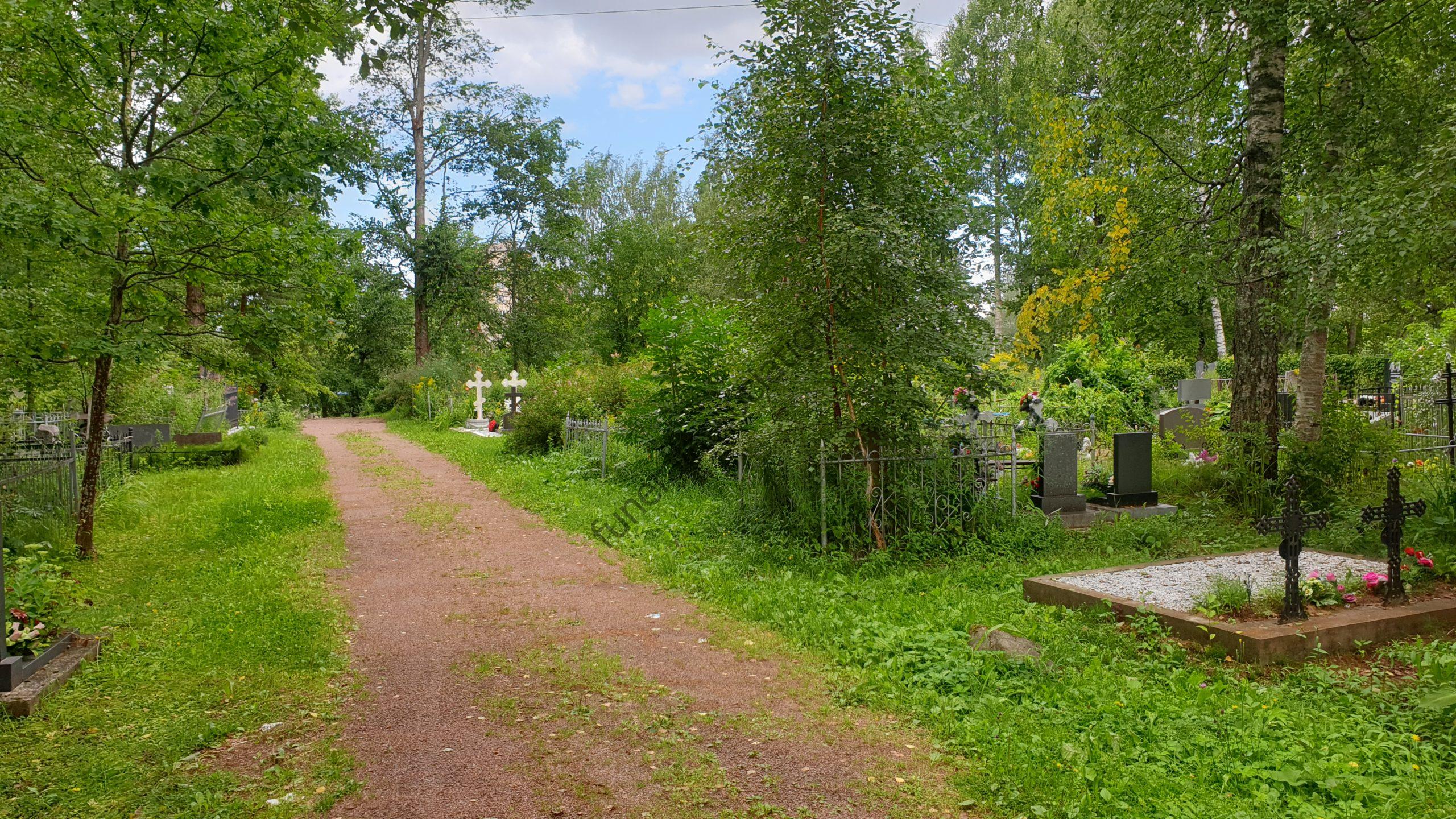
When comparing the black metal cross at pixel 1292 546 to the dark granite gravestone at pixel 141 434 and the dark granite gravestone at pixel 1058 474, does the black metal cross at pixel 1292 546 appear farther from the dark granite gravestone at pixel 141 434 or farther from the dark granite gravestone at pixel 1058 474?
the dark granite gravestone at pixel 141 434

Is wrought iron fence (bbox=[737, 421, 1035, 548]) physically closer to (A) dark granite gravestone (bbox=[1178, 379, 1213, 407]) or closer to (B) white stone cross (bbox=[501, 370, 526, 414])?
(B) white stone cross (bbox=[501, 370, 526, 414])

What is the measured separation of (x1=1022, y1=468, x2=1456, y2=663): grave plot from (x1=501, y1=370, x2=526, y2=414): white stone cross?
16.6 m

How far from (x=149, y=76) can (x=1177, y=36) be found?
11692mm

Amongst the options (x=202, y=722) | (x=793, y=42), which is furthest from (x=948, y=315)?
(x=202, y=722)

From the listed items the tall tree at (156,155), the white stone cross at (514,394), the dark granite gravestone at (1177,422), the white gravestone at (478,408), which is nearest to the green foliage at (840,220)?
the tall tree at (156,155)

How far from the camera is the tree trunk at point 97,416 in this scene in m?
7.80

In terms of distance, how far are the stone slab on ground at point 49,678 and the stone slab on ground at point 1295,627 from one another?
21.7 ft

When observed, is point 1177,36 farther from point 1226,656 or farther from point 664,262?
point 664,262

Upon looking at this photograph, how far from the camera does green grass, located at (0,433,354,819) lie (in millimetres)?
3693

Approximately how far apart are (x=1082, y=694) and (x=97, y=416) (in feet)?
28.9

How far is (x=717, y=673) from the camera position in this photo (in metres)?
5.27

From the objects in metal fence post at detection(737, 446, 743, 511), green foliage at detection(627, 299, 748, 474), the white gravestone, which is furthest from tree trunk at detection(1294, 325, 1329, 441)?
the white gravestone

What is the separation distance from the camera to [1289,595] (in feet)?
18.0

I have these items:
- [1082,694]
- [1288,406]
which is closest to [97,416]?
[1082,694]
